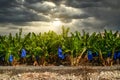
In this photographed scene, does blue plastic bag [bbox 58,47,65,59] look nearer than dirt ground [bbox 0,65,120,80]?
No

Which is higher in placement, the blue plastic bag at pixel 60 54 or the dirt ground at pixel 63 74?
the blue plastic bag at pixel 60 54

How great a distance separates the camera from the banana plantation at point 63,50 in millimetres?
11258

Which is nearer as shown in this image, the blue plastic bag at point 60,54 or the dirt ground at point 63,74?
the dirt ground at point 63,74

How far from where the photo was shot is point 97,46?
11.5 metres

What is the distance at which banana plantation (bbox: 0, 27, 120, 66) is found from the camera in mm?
11258

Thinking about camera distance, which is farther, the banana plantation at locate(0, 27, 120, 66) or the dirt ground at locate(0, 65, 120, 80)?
the banana plantation at locate(0, 27, 120, 66)

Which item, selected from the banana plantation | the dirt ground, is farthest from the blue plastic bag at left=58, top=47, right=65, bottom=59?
the dirt ground

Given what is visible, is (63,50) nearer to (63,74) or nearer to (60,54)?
(60,54)

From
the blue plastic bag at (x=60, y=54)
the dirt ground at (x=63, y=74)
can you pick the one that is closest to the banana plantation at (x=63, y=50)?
the blue plastic bag at (x=60, y=54)

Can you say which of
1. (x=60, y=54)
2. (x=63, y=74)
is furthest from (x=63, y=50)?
Result: (x=63, y=74)

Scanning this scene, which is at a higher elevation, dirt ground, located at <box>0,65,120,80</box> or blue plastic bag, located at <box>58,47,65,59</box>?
blue plastic bag, located at <box>58,47,65,59</box>

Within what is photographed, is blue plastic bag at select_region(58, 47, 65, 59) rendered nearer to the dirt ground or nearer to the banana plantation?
the banana plantation

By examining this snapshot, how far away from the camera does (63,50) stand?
11.2 meters

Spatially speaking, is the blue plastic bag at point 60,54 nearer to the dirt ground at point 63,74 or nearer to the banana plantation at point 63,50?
the banana plantation at point 63,50
